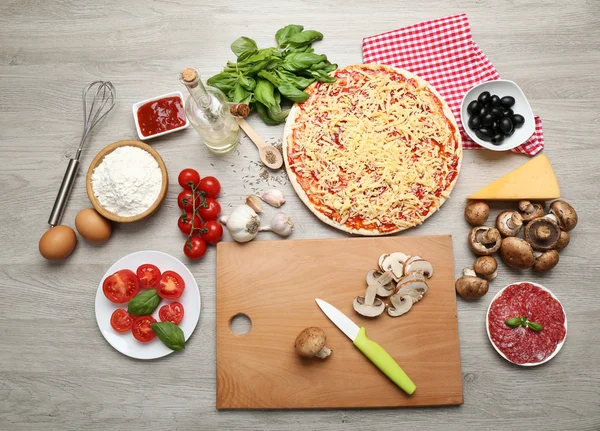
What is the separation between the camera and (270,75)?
2.34 m

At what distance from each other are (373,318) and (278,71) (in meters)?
1.24

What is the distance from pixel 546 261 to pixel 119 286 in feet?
6.35

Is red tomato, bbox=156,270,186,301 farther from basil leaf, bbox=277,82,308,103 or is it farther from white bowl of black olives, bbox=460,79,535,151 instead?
white bowl of black olives, bbox=460,79,535,151

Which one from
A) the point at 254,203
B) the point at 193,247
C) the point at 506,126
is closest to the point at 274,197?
the point at 254,203

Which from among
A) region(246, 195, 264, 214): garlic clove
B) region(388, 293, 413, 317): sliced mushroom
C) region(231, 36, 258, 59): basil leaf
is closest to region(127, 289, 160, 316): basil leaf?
region(246, 195, 264, 214): garlic clove

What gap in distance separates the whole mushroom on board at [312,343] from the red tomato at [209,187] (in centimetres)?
76

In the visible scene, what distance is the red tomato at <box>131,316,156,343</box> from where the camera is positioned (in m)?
2.28

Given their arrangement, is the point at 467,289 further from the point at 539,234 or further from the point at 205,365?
the point at 205,365

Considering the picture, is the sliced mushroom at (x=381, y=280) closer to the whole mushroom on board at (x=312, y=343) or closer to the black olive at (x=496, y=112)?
the whole mushroom on board at (x=312, y=343)

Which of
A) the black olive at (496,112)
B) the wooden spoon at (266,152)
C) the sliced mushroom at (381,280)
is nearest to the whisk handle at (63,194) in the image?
the wooden spoon at (266,152)

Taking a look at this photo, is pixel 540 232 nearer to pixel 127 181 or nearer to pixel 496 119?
pixel 496 119

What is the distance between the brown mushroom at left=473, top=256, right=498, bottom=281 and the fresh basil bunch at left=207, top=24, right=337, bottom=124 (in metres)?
1.10

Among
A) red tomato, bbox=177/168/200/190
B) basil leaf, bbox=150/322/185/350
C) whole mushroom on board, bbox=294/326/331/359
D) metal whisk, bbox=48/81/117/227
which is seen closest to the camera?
whole mushroom on board, bbox=294/326/331/359

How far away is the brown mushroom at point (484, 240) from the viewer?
230cm
